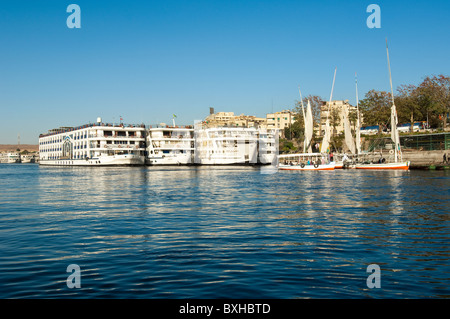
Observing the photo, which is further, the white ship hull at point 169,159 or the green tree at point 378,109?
the white ship hull at point 169,159

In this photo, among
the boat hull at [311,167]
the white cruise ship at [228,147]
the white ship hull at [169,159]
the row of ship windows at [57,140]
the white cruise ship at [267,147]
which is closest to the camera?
the boat hull at [311,167]

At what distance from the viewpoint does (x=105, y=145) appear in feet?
456

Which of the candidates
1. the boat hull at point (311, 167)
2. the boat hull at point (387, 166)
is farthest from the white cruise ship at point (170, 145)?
the boat hull at point (387, 166)

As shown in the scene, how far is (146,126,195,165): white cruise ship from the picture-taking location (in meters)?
140

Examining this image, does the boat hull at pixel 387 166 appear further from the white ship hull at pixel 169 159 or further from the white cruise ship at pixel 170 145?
the white cruise ship at pixel 170 145

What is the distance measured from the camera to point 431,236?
1717 centimetres

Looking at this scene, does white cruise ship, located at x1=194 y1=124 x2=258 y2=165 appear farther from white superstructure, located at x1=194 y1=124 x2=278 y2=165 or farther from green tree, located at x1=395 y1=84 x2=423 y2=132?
green tree, located at x1=395 y1=84 x2=423 y2=132

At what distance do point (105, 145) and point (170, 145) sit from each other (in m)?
21.3

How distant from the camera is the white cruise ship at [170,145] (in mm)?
140375

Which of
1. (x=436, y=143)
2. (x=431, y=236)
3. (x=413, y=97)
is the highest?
(x=413, y=97)

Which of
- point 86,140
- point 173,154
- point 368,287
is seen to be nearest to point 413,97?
point 173,154
